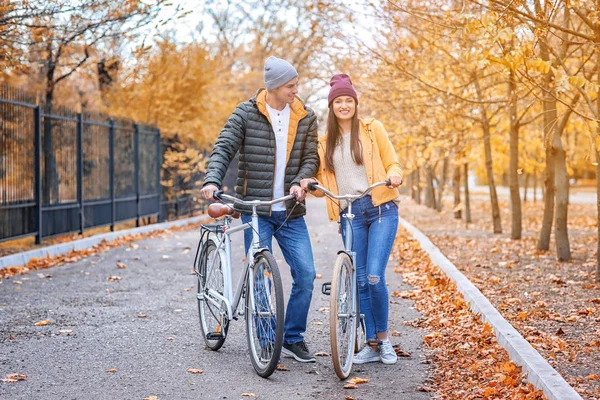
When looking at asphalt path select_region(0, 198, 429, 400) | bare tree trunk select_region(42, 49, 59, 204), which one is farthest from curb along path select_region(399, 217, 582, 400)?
bare tree trunk select_region(42, 49, 59, 204)

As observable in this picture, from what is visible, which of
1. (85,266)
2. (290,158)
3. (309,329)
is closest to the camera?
(290,158)

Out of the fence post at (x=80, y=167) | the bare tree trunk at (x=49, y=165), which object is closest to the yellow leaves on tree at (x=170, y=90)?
the fence post at (x=80, y=167)

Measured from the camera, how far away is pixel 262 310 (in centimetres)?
616

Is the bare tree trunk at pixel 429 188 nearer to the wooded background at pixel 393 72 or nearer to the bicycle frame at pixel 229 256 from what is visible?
the wooded background at pixel 393 72

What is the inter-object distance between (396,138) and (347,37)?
252 inches

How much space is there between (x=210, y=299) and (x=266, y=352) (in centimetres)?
92

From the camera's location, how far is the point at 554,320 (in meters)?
8.00

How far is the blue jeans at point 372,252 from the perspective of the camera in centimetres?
641

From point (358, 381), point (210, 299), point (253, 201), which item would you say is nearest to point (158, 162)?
point (210, 299)

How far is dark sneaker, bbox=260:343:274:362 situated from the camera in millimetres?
6039

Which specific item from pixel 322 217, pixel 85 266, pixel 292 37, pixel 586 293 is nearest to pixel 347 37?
pixel 85 266

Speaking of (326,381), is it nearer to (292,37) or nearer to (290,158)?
(290,158)

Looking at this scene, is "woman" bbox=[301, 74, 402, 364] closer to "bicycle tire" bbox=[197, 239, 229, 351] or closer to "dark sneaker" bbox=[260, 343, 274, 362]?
"dark sneaker" bbox=[260, 343, 274, 362]

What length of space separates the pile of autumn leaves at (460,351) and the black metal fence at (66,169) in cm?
662
